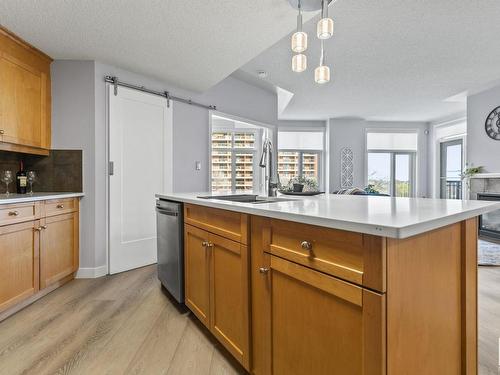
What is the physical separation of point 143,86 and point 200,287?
8.36 ft

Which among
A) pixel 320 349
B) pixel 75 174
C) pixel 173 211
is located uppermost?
pixel 75 174

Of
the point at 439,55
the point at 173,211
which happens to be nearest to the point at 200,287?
the point at 173,211

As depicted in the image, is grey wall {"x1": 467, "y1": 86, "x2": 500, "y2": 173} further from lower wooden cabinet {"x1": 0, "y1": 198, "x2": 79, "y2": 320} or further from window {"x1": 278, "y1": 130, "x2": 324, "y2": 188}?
lower wooden cabinet {"x1": 0, "y1": 198, "x2": 79, "y2": 320}

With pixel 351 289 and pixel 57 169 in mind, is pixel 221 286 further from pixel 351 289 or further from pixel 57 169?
pixel 57 169

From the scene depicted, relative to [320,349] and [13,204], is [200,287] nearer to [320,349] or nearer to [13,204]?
[320,349]

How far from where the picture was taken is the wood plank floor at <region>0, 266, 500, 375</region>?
1472 mm

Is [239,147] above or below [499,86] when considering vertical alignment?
below

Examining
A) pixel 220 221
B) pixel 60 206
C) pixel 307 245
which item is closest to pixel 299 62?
pixel 220 221

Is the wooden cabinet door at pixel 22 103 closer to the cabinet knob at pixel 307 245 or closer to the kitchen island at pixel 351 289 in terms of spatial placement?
the kitchen island at pixel 351 289

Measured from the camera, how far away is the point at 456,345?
1054 mm

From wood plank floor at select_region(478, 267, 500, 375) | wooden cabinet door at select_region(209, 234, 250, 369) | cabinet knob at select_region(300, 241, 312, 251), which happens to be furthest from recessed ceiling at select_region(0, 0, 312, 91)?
wood plank floor at select_region(478, 267, 500, 375)

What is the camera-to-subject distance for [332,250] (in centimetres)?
88

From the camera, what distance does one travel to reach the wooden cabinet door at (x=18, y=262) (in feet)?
6.32

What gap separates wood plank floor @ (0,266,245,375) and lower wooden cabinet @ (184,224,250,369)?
157mm
